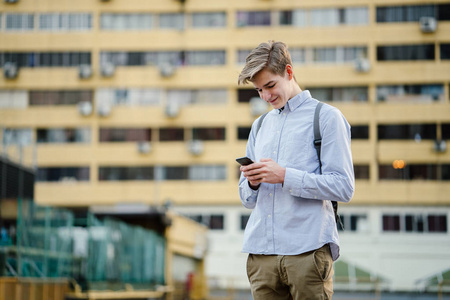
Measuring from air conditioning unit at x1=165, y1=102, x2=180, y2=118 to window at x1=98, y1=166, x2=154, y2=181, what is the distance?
344 cm

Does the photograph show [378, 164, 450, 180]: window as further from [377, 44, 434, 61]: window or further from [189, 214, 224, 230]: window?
[189, 214, 224, 230]: window

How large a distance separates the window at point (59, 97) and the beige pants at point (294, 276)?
44.1 meters

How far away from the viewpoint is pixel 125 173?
4575cm

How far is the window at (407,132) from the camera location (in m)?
44.9

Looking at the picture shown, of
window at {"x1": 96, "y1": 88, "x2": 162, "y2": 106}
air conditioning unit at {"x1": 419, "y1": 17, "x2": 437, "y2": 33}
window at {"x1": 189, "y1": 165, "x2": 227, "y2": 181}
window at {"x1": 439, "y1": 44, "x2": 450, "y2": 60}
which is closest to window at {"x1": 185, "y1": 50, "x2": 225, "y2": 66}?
window at {"x1": 96, "y1": 88, "x2": 162, "y2": 106}

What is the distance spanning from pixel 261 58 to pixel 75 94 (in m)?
44.3

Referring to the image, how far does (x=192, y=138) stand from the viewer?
151 feet

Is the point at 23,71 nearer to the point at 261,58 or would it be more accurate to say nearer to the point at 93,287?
the point at 93,287

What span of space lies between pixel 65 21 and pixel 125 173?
10267 mm

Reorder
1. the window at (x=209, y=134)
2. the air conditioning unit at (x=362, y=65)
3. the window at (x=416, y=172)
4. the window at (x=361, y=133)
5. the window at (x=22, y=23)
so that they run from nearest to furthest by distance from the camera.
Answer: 1. the window at (x=416, y=172)
2. the air conditioning unit at (x=362, y=65)
3. the window at (x=361, y=133)
4. the window at (x=209, y=134)
5. the window at (x=22, y=23)

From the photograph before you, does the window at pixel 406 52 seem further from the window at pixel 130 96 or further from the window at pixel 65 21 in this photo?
the window at pixel 65 21

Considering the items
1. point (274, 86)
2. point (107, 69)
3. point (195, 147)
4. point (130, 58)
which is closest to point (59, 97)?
point (107, 69)

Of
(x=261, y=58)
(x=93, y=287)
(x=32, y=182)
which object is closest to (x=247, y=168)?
(x=261, y=58)

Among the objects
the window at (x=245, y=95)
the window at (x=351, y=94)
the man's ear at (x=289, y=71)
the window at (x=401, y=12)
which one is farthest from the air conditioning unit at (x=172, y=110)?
the man's ear at (x=289, y=71)
